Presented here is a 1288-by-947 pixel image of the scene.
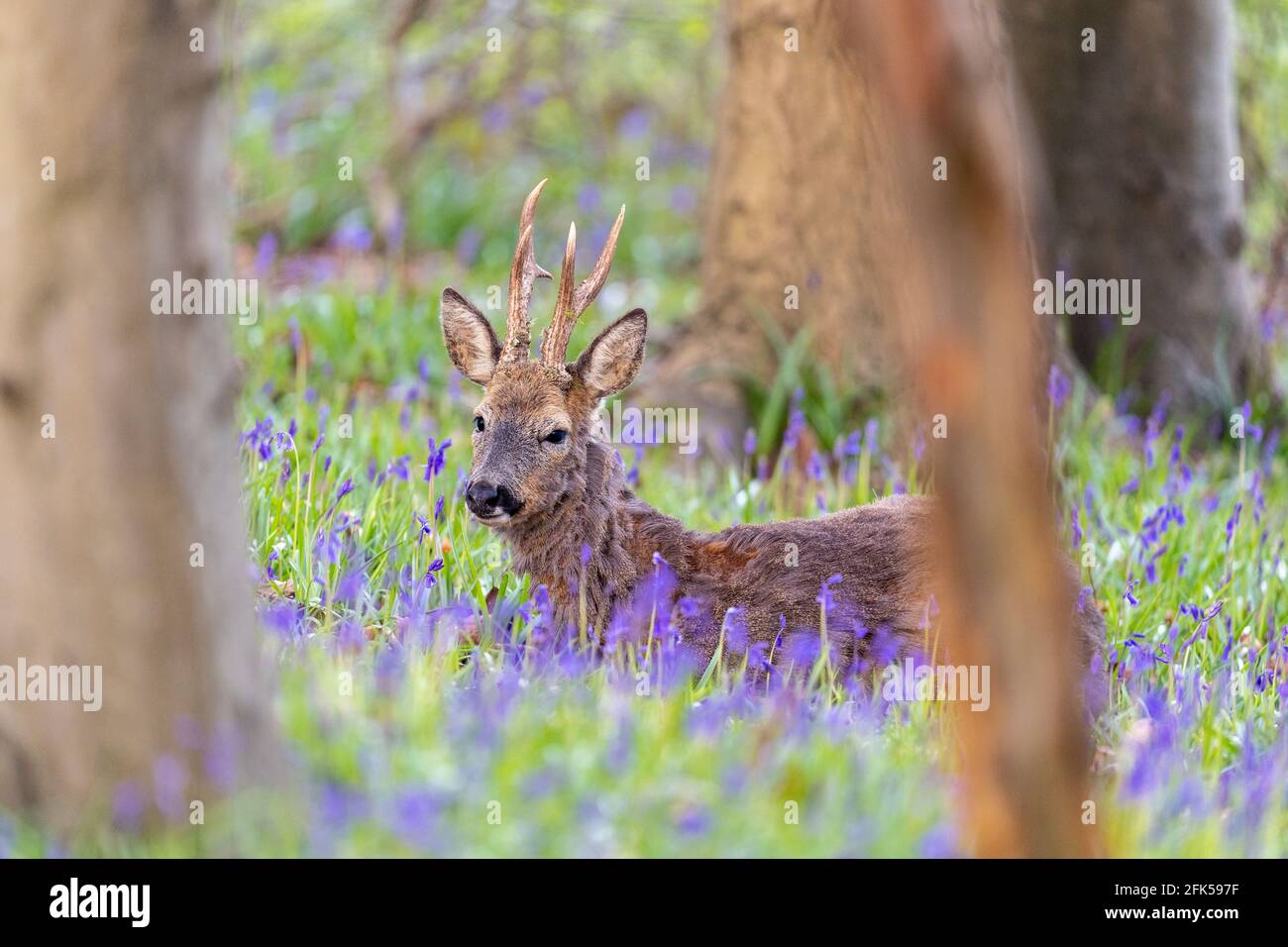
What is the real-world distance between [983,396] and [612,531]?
275cm

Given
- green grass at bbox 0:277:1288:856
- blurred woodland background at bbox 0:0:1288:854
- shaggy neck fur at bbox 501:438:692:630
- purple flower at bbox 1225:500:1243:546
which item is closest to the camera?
blurred woodland background at bbox 0:0:1288:854

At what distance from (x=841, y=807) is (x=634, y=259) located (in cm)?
854

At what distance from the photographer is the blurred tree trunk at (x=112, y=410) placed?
125 inches

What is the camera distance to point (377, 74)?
39.8 feet

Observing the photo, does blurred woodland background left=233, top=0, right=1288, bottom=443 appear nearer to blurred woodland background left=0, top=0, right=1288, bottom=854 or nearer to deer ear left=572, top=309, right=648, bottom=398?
blurred woodland background left=0, top=0, right=1288, bottom=854

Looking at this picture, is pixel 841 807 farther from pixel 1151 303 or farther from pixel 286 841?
pixel 1151 303

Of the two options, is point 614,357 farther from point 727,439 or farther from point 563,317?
point 727,439

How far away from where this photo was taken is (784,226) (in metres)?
8.08

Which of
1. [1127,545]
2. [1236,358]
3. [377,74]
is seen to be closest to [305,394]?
[1127,545]

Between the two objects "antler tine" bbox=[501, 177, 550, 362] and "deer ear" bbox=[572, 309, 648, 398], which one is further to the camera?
"deer ear" bbox=[572, 309, 648, 398]

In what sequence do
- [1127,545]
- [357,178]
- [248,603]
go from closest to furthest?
[248,603]
[1127,545]
[357,178]

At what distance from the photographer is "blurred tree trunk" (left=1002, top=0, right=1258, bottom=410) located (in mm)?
8375

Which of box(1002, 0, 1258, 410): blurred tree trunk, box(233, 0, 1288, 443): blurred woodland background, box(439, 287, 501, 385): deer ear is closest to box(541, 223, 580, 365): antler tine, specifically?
box(439, 287, 501, 385): deer ear

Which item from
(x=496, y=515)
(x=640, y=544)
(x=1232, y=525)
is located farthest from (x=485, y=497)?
(x=1232, y=525)
